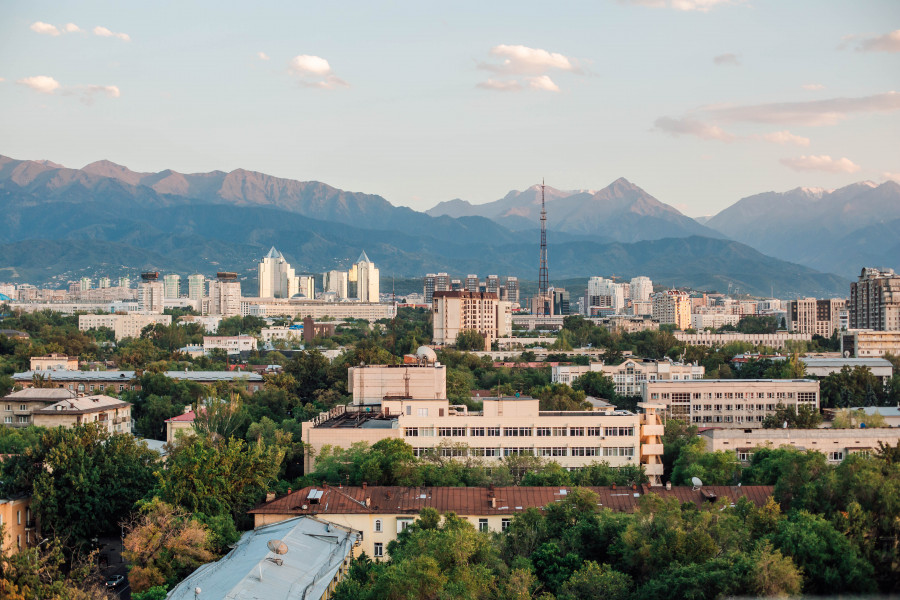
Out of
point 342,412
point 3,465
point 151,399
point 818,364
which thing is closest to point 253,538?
point 3,465

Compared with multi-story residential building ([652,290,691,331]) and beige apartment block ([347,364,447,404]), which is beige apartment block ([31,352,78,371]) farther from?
multi-story residential building ([652,290,691,331])

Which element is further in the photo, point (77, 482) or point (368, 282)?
point (368, 282)

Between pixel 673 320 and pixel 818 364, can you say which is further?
pixel 673 320

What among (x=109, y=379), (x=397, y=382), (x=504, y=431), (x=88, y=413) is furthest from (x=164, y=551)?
(x=109, y=379)

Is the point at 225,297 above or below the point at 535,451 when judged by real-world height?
above

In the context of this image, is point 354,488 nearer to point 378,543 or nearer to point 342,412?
point 378,543

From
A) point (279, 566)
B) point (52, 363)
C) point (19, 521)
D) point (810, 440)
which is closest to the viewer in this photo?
point (279, 566)

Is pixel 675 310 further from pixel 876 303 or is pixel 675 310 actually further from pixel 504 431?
pixel 504 431
